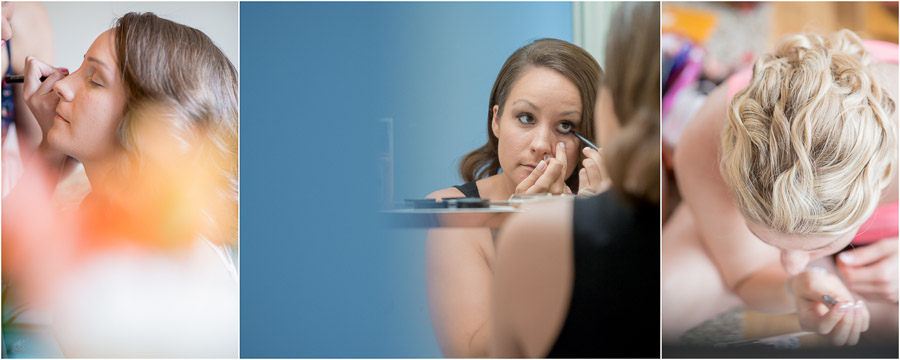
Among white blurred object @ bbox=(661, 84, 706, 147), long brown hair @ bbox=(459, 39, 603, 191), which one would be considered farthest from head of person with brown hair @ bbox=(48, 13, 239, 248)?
white blurred object @ bbox=(661, 84, 706, 147)

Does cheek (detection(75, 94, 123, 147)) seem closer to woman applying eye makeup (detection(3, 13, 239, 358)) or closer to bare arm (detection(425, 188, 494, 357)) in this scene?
woman applying eye makeup (detection(3, 13, 239, 358))

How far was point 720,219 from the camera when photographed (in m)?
2.15

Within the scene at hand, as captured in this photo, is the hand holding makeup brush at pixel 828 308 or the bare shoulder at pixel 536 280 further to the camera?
the hand holding makeup brush at pixel 828 308

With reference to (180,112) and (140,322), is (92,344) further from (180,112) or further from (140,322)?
(180,112)

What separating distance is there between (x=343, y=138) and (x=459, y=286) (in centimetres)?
58

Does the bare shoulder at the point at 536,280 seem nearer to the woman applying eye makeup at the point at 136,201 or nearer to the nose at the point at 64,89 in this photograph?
the woman applying eye makeup at the point at 136,201

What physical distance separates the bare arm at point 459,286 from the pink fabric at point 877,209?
90 centimetres

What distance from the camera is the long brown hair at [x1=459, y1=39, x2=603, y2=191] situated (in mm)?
2104

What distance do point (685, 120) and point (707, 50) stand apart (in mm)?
229

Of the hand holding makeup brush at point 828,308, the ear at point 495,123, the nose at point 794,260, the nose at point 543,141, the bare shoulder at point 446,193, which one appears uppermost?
the ear at point 495,123

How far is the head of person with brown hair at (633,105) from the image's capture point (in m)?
2.10

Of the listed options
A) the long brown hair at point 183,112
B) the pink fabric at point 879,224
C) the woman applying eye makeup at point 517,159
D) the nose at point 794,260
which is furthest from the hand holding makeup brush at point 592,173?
the long brown hair at point 183,112

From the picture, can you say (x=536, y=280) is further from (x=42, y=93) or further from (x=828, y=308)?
(x=42, y=93)

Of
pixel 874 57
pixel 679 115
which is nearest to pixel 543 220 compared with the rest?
pixel 679 115
